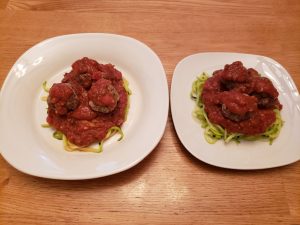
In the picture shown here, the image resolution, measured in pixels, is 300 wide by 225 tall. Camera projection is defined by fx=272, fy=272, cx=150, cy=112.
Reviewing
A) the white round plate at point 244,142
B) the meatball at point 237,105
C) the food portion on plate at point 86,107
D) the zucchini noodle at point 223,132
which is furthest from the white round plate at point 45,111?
the meatball at point 237,105

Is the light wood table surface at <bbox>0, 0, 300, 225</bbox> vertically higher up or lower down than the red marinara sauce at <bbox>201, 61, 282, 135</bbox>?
lower down

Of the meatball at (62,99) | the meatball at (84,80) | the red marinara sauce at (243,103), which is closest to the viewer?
the meatball at (62,99)

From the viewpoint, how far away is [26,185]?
2.44 metres

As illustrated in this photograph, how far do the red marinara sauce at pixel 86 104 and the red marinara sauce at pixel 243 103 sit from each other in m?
0.92

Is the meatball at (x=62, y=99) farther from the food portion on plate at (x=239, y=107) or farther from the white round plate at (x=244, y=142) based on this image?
the food portion on plate at (x=239, y=107)

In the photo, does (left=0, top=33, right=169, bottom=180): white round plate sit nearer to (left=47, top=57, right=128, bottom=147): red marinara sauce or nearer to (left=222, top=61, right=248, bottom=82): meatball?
(left=47, top=57, right=128, bottom=147): red marinara sauce

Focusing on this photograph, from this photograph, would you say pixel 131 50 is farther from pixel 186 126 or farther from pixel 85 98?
pixel 186 126

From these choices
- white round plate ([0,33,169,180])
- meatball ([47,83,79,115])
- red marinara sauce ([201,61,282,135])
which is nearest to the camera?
white round plate ([0,33,169,180])

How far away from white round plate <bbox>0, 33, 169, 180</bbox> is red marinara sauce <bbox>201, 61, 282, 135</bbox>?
21.0 inches

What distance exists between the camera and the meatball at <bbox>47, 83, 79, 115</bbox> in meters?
2.37

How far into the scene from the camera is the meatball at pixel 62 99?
93.4 inches

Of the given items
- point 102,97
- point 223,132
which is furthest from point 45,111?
point 223,132

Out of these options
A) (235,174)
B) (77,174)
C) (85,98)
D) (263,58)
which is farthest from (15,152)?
(263,58)

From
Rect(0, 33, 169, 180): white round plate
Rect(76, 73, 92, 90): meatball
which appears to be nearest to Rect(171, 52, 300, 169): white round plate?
Rect(0, 33, 169, 180): white round plate
